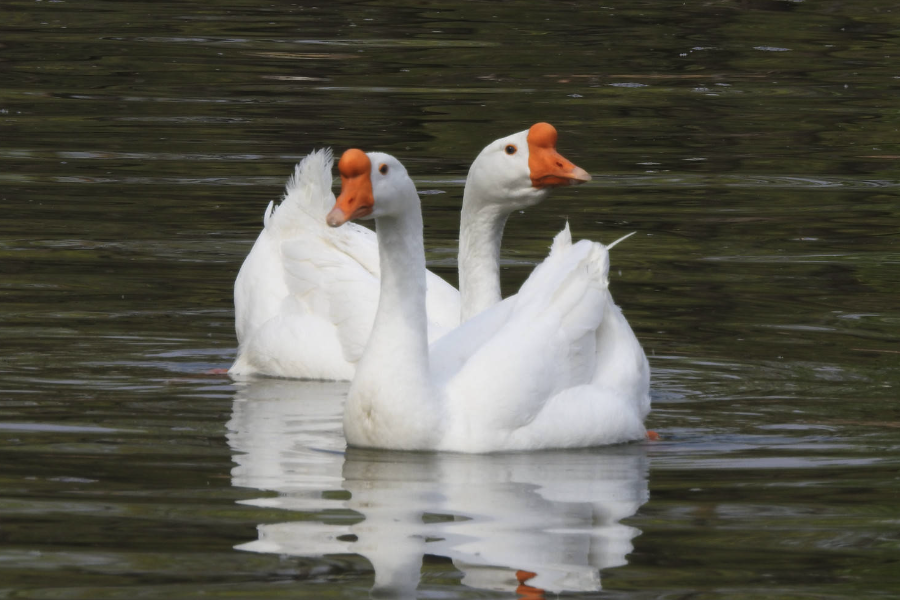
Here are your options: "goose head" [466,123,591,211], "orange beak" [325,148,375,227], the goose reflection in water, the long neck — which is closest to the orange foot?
the goose reflection in water

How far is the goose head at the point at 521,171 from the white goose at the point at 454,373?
115cm

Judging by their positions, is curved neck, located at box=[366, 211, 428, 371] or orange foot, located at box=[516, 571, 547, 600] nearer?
orange foot, located at box=[516, 571, 547, 600]

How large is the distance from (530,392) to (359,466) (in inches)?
32.3

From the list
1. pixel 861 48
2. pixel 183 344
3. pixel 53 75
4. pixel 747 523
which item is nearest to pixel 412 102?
pixel 53 75

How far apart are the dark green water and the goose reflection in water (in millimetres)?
20

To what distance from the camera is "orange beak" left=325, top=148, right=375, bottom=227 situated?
8.00m

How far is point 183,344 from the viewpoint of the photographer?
432 inches

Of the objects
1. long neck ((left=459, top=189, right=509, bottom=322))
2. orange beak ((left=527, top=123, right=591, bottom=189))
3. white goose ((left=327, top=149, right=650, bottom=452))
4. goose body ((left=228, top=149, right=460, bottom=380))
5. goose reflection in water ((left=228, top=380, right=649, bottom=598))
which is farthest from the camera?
goose body ((left=228, top=149, right=460, bottom=380))

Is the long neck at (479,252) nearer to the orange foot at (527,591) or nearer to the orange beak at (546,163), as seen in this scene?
the orange beak at (546,163)

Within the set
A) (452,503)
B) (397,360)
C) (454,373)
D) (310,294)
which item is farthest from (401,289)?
(310,294)

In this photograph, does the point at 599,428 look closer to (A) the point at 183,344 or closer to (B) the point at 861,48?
(A) the point at 183,344

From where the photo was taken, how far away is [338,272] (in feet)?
35.7

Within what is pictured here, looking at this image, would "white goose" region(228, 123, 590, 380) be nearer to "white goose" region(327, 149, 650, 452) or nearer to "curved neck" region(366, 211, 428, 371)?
"white goose" region(327, 149, 650, 452)

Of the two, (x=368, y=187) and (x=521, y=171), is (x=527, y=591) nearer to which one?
(x=368, y=187)
